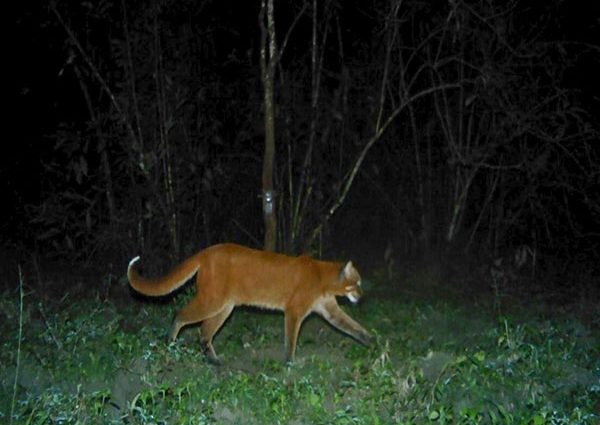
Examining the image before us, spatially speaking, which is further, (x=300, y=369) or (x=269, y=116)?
(x=269, y=116)

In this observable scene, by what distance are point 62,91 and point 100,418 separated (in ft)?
27.6

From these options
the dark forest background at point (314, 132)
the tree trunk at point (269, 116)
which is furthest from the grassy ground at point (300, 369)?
the dark forest background at point (314, 132)

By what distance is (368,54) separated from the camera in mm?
14625

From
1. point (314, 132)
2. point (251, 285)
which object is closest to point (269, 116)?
point (314, 132)

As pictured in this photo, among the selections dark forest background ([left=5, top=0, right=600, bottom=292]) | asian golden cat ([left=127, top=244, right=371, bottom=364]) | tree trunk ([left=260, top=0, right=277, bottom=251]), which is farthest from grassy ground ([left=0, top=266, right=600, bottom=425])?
dark forest background ([left=5, top=0, right=600, bottom=292])

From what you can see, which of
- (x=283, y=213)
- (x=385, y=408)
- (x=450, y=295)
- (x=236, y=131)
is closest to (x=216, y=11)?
(x=236, y=131)

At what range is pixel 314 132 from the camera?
13.0 meters

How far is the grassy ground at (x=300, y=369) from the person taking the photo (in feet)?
22.1

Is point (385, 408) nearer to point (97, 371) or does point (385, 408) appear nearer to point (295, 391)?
point (295, 391)

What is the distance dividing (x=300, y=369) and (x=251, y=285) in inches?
49.9

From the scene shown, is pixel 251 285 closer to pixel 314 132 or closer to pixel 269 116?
pixel 269 116

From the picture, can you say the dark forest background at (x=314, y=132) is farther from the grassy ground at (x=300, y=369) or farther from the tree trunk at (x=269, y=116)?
the grassy ground at (x=300, y=369)

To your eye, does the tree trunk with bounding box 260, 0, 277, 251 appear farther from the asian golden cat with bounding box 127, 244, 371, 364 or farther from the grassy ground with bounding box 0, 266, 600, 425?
the asian golden cat with bounding box 127, 244, 371, 364

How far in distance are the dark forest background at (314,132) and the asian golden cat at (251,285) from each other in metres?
2.72
